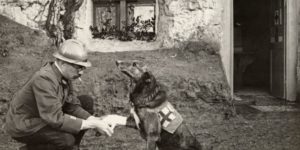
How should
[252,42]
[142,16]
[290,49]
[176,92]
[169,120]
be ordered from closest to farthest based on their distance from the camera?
[169,120], [176,92], [290,49], [142,16], [252,42]

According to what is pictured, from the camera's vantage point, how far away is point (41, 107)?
126 inches

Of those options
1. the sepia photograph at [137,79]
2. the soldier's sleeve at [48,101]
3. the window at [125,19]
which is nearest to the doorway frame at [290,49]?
Result: the sepia photograph at [137,79]

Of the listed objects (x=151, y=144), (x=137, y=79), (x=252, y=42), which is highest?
(x=252, y=42)

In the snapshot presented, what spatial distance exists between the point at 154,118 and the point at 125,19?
6.04 metres

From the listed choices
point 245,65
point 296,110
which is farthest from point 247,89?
point 296,110

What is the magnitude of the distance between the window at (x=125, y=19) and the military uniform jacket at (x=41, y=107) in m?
5.72

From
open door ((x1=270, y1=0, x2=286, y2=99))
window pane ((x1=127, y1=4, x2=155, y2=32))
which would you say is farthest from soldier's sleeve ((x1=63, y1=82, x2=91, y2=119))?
open door ((x1=270, y1=0, x2=286, y2=99))

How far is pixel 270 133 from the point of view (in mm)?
5621

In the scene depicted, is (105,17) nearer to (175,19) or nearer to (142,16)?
(142,16)

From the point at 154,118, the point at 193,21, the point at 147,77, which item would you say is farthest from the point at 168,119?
the point at 193,21

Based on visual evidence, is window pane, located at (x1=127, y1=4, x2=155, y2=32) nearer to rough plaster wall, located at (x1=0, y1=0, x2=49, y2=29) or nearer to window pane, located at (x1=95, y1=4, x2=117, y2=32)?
window pane, located at (x1=95, y1=4, x2=117, y2=32)

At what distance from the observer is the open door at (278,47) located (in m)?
8.64

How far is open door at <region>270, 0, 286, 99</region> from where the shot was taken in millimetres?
8641

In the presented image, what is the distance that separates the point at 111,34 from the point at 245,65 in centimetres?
492
